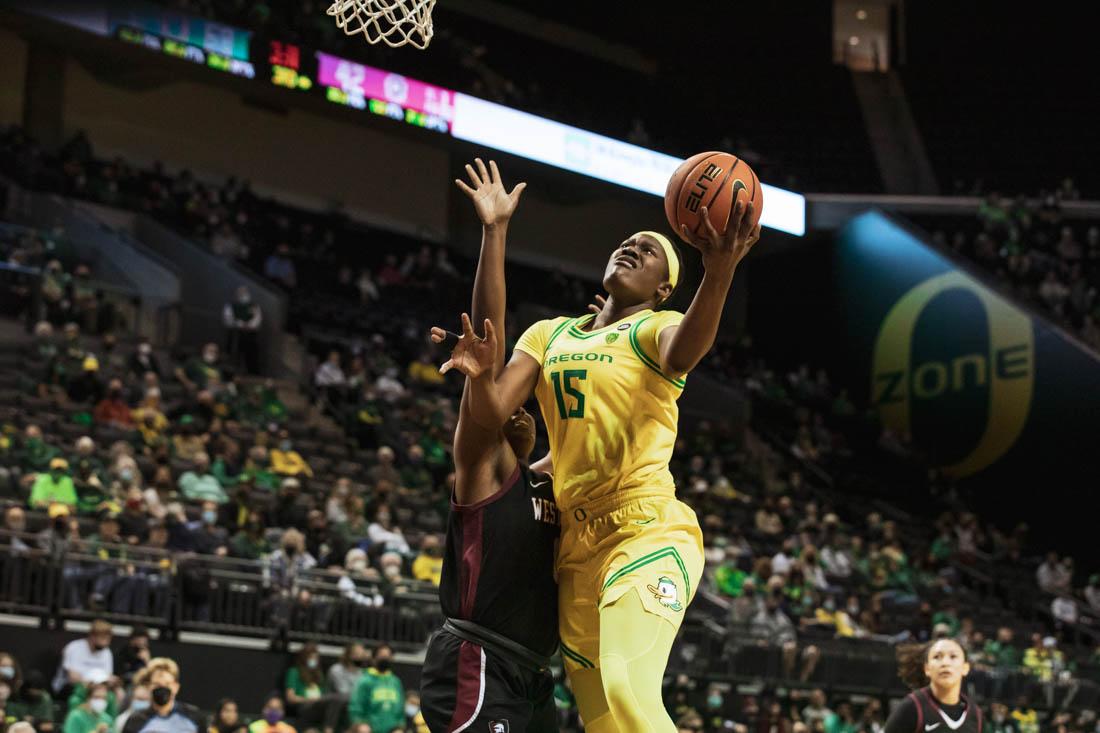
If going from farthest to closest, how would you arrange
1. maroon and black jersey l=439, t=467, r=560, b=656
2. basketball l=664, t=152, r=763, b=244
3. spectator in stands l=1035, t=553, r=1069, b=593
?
spectator in stands l=1035, t=553, r=1069, b=593 → maroon and black jersey l=439, t=467, r=560, b=656 → basketball l=664, t=152, r=763, b=244

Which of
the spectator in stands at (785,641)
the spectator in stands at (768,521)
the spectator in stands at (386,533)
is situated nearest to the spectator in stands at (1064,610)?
the spectator in stands at (768,521)

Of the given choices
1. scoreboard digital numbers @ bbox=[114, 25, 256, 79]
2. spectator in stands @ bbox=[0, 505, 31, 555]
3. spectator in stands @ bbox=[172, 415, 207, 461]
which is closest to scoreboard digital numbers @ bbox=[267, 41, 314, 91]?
scoreboard digital numbers @ bbox=[114, 25, 256, 79]

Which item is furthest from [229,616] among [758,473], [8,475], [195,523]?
[758,473]

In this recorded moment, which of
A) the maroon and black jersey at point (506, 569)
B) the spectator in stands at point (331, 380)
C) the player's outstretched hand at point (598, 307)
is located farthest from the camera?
the spectator in stands at point (331, 380)

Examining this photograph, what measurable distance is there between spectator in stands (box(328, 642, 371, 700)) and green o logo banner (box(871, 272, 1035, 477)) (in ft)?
55.3

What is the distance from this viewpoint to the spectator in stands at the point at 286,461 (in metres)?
17.4

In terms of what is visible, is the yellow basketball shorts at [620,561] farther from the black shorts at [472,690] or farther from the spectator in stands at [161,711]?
the spectator in stands at [161,711]

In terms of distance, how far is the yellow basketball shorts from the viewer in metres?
5.39

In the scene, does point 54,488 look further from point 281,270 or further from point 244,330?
point 281,270

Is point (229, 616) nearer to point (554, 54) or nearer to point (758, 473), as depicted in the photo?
point (758, 473)

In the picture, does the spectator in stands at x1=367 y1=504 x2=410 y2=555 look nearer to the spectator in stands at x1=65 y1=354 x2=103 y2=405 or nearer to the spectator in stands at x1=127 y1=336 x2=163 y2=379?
the spectator in stands at x1=65 y1=354 x2=103 y2=405

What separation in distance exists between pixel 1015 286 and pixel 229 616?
18232 mm

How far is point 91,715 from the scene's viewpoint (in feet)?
36.2

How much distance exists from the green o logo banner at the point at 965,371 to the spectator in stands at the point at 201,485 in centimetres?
1633
